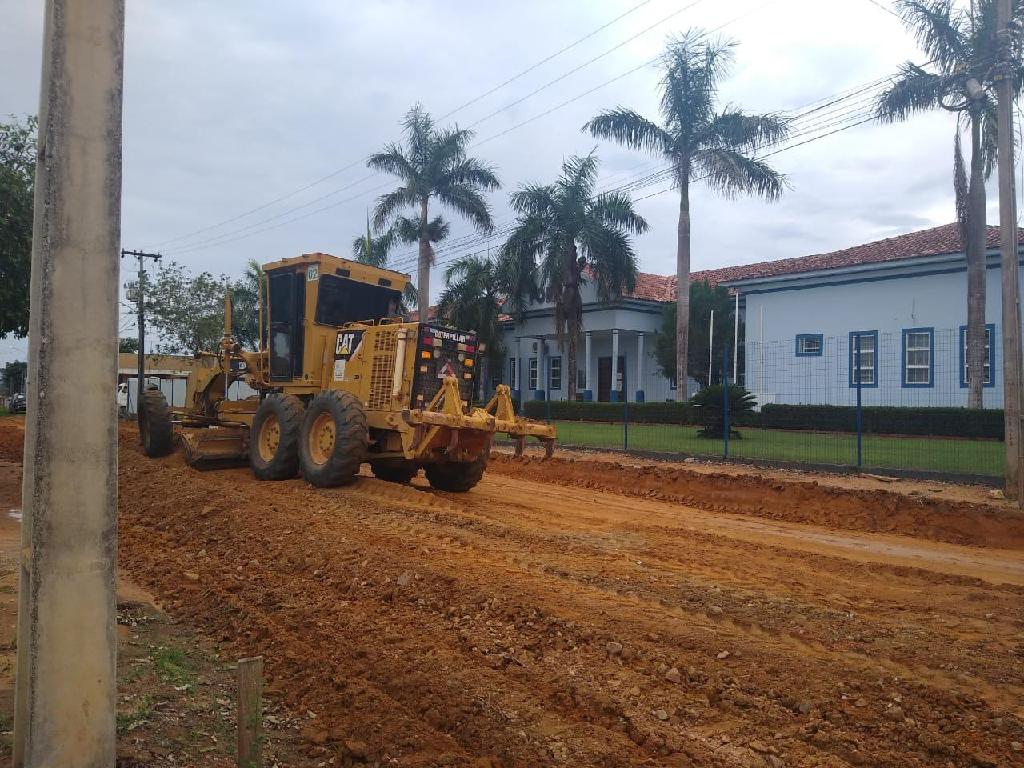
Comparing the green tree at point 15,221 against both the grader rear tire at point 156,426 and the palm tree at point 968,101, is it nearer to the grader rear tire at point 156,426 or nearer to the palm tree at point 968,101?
the grader rear tire at point 156,426

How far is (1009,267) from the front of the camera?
11.9m

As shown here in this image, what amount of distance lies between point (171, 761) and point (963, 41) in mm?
24733

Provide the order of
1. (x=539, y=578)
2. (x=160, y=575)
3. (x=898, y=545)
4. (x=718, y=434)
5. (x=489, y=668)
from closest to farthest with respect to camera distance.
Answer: (x=489, y=668)
(x=539, y=578)
(x=160, y=575)
(x=898, y=545)
(x=718, y=434)

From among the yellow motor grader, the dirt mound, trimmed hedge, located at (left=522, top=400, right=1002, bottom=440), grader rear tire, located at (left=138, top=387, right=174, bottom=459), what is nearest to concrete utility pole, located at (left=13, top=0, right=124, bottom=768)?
the yellow motor grader

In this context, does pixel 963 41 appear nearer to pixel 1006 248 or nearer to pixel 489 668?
pixel 1006 248

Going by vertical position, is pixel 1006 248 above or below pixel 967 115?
below

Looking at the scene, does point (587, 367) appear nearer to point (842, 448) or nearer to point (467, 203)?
point (467, 203)

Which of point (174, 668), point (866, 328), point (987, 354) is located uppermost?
point (866, 328)

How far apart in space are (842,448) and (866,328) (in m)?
12.1

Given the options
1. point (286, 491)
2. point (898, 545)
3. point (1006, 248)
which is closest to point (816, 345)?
point (1006, 248)

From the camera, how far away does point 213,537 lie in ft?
27.8

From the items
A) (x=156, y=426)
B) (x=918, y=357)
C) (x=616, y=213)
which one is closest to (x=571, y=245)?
(x=616, y=213)

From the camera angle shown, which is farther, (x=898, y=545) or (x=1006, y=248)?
(x=1006, y=248)

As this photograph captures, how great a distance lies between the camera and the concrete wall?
22.4m
